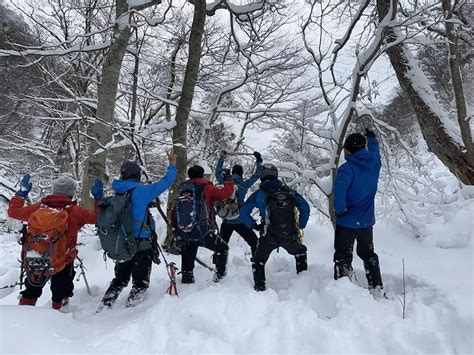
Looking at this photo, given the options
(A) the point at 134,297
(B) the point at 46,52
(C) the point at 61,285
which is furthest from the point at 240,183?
(B) the point at 46,52

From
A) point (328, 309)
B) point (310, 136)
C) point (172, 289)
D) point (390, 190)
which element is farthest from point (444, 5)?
point (172, 289)

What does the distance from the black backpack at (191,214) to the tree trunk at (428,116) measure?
329cm

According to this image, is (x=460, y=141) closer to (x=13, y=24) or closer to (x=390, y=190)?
(x=390, y=190)

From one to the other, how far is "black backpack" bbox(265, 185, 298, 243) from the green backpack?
1.49m

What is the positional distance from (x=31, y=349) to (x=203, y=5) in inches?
228

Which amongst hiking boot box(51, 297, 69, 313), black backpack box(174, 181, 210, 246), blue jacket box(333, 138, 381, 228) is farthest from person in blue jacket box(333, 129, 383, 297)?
hiking boot box(51, 297, 69, 313)

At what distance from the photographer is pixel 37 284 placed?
369cm

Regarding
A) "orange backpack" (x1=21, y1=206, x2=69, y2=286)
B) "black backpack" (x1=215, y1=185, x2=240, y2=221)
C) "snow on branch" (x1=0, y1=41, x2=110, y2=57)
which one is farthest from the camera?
"snow on branch" (x1=0, y1=41, x2=110, y2=57)

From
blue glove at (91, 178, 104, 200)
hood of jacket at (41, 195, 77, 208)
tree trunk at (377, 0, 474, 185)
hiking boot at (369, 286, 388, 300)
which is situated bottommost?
hiking boot at (369, 286, 388, 300)

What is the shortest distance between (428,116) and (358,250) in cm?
252

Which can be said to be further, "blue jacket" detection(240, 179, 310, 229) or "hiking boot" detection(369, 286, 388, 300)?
"blue jacket" detection(240, 179, 310, 229)

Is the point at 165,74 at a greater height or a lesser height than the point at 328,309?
greater

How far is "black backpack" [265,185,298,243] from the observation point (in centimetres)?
404

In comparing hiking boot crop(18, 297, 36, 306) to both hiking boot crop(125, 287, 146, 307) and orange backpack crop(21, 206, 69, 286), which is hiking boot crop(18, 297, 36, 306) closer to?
orange backpack crop(21, 206, 69, 286)
